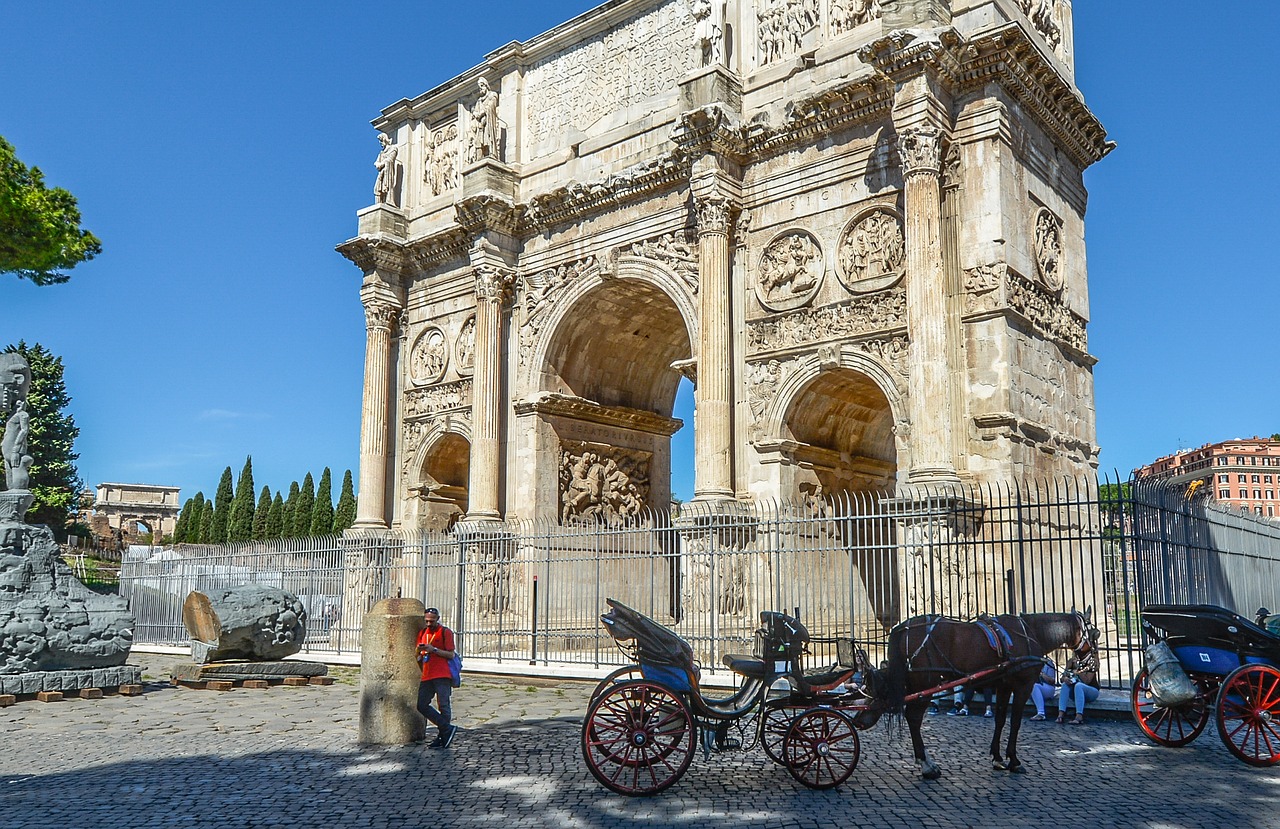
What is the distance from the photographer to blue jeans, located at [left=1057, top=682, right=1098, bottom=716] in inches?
360

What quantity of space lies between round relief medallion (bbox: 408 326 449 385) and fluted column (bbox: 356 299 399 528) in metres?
0.62

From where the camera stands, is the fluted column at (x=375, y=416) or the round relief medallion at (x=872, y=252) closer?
the round relief medallion at (x=872, y=252)

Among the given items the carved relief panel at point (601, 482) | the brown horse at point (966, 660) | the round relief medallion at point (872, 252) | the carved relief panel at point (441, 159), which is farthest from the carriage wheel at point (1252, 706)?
the carved relief panel at point (441, 159)

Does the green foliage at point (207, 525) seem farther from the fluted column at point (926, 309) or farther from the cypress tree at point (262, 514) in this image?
the fluted column at point (926, 309)

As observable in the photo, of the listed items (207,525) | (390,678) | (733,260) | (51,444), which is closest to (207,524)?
(207,525)

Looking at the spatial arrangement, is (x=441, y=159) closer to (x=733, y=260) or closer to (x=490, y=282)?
(x=490, y=282)

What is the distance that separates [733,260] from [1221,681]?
11.2m

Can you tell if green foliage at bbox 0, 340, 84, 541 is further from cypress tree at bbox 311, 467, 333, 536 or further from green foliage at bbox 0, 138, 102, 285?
green foliage at bbox 0, 138, 102, 285

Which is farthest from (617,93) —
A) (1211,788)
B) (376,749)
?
(1211,788)

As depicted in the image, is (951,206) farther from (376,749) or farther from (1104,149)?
(376,749)

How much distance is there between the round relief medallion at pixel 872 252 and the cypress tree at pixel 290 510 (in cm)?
3646

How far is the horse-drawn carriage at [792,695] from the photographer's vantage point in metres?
6.42

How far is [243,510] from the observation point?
160ft

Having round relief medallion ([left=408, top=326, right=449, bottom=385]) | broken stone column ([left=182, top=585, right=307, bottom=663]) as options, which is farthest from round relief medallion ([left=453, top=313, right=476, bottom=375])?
broken stone column ([left=182, top=585, right=307, bottom=663])
